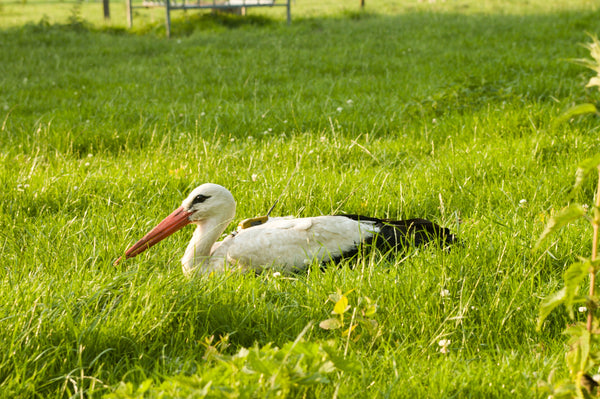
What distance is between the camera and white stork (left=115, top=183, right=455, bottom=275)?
3.32 meters

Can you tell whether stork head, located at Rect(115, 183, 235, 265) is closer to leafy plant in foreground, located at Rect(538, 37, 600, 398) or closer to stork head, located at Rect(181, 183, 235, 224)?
stork head, located at Rect(181, 183, 235, 224)

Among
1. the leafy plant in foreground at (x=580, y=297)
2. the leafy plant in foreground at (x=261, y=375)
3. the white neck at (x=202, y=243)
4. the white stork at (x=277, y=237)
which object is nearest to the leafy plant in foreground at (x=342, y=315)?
the leafy plant in foreground at (x=261, y=375)

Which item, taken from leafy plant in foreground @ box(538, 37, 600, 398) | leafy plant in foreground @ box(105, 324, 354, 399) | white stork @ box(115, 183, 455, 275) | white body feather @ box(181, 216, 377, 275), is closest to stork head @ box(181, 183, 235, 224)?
white stork @ box(115, 183, 455, 275)

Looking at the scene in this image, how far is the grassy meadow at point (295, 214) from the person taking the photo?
2.24 metres

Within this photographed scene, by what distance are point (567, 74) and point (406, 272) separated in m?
6.69

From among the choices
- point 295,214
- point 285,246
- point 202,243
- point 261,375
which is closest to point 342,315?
point 261,375

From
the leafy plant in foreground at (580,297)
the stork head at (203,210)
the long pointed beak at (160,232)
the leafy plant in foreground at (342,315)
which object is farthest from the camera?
the stork head at (203,210)

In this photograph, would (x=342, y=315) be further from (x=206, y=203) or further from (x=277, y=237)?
(x=206, y=203)

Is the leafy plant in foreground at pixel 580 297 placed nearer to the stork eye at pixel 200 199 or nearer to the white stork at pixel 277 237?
the white stork at pixel 277 237

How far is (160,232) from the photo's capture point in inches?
137

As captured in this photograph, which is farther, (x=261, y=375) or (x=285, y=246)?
(x=285, y=246)

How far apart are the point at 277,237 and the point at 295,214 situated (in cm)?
83

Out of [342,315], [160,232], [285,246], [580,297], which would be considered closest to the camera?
Answer: [580,297]

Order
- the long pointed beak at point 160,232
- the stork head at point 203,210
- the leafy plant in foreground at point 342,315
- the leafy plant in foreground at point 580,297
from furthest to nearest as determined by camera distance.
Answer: the stork head at point 203,210 < the long pointed beak at point 160,232 < the leafy plant in foreground at point 342,315 < the leafy plant in foreground at point 580,297
